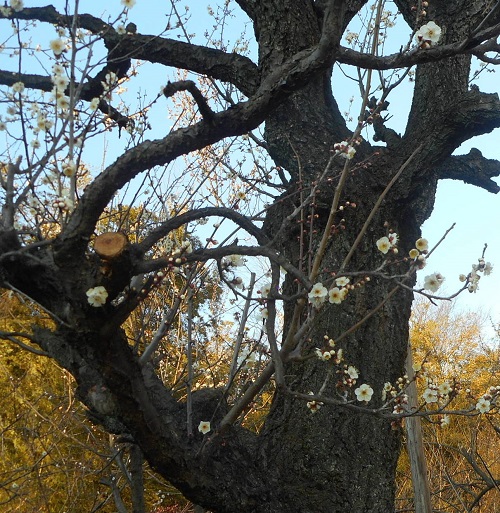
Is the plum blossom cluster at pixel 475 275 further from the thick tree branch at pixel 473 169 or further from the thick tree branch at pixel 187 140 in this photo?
the thick tree branch at pixel 473 169

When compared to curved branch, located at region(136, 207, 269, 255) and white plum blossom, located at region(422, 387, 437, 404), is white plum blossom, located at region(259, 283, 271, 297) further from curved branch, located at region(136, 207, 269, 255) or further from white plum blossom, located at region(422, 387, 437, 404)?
white plum blossom, located at region(422, 387, 437, 404)

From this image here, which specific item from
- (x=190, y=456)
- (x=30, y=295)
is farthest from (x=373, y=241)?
(x=30, y=295)

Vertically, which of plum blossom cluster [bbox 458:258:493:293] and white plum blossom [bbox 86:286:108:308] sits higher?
plum blossom cluster [bbox 458:258:493:293]

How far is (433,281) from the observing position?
7.98 feet

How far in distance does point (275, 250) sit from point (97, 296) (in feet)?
2.52

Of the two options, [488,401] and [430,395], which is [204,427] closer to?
[430,395]

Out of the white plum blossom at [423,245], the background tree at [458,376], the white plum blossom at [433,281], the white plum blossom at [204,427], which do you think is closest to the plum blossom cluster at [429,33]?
the white plum blossom at [423,245]

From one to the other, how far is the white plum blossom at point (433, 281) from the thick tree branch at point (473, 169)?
5.52 ft

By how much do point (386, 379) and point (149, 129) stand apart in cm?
187

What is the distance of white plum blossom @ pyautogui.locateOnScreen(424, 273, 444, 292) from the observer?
2.43 meters

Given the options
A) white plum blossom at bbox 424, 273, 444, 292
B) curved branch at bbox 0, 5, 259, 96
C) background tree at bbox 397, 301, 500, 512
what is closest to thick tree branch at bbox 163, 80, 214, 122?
white plum blossom at bbox 424, 273, 444, 292

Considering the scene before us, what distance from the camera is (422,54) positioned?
2848 mm

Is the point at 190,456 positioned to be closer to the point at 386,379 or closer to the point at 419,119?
the point at 386,379

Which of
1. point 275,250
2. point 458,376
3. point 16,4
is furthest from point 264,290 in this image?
point 458,376
